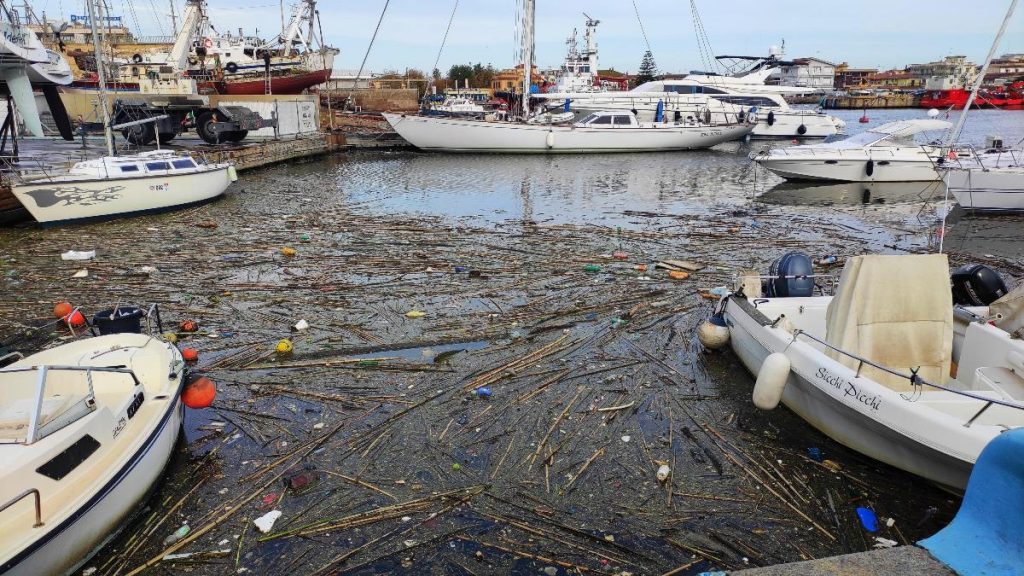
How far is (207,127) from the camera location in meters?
28.2

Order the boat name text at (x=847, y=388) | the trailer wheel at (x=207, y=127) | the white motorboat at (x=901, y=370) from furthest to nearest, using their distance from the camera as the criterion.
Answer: the trailer wheel at (x=207, y=127) < the boat name text at (x=847, y=388) < the white motorboat at (x=901, y=370)

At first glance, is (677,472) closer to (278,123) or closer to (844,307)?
(844,307)

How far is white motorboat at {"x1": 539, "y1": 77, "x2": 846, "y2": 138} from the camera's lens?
40969 millimetres

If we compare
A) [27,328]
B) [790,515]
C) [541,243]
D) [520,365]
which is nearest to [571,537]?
[790,515]

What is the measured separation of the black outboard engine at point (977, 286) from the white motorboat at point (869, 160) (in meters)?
16.5

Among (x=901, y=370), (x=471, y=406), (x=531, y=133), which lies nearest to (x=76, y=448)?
(x=471, y=406)

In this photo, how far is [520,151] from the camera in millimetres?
34812

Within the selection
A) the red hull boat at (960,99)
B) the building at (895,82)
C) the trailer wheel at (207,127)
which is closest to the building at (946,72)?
the building at (895,82)

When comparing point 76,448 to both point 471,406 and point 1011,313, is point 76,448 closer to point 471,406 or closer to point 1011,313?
point 471,406

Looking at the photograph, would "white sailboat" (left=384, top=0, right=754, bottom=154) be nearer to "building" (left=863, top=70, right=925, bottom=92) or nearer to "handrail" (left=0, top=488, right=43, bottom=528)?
"handrail" (left=0, top=488, right=43, bottom=528)

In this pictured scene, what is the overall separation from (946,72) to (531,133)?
130m

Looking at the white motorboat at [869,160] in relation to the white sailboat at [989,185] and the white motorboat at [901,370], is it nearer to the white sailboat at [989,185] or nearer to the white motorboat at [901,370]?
the white sailboat at [989,185]

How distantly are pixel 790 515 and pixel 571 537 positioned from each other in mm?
1800

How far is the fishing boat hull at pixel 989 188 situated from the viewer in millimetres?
16938
